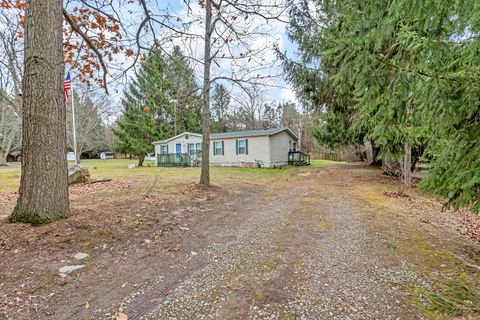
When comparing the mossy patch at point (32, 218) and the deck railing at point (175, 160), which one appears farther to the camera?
the deck railing at point (175, 160)

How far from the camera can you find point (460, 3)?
7.48 ft

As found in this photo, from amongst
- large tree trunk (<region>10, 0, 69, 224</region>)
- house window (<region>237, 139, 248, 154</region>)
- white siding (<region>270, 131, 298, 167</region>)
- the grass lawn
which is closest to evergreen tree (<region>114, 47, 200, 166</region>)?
large tree trunk (<region>10, 0, 69, 224</region>)

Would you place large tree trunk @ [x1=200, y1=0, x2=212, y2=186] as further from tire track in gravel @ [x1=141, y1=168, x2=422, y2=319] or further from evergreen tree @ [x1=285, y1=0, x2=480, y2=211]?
evergreen tree @ [x1=285, y1=0, x2=480, y2=211]

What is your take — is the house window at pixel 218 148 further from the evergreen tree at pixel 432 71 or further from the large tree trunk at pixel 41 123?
the evergreen tree at pixel 432 71

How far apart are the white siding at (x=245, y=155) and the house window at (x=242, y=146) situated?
0.80ft

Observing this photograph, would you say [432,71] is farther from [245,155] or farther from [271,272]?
[245,155]

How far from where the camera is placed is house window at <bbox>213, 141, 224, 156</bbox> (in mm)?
19953

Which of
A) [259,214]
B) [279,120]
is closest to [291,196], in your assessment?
[259,214]

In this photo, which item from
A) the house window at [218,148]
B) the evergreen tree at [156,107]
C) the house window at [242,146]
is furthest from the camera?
the house window at [218,148]

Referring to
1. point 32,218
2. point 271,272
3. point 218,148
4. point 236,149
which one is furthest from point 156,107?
point 271,272

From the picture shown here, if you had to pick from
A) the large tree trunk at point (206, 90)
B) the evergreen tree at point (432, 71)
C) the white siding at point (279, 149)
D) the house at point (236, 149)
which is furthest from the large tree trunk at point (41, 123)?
the white siding at point (279, 149)

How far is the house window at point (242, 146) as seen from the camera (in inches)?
733

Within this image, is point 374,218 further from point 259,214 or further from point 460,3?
point 460,3

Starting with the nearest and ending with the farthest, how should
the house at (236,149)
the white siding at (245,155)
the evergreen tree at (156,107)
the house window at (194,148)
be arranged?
the evergreen tree at (156,107) < the white siding at (245,155) < the house at (236,149) < the house window at (194,148)
